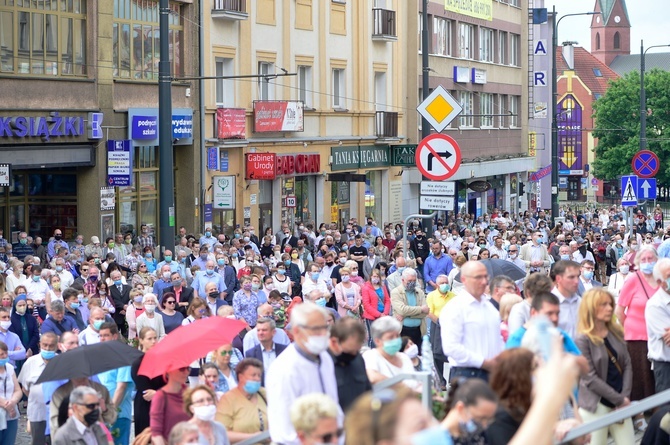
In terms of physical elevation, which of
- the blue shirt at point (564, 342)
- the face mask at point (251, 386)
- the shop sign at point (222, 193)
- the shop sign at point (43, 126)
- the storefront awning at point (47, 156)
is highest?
the shop sign at point (43, 126)

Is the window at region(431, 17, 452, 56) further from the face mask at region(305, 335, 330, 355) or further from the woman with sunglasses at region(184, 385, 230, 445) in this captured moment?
the face mask at region(305, 335, 330, 355)

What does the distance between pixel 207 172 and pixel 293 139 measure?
4.86 meters

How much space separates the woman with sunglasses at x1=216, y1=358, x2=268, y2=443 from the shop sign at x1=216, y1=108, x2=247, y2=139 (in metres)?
28.1

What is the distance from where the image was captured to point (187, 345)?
10.9m

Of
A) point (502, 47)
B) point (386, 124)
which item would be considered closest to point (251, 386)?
point (386, 124)

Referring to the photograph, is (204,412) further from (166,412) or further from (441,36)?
(441,36)

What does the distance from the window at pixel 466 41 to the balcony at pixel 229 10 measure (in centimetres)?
2058

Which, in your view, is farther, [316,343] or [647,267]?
[647,267]

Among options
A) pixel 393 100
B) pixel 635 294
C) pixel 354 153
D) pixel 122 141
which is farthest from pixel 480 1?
pixel 635 294

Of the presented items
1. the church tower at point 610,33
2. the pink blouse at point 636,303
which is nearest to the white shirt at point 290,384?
the pink blouse at point 636,303

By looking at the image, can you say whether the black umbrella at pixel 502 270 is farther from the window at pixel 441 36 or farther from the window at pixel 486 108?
→ the window at pixel 486 108

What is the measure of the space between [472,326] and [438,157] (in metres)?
7.83

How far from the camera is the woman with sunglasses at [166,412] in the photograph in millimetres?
9984

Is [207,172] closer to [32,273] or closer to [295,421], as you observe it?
[32,273]
